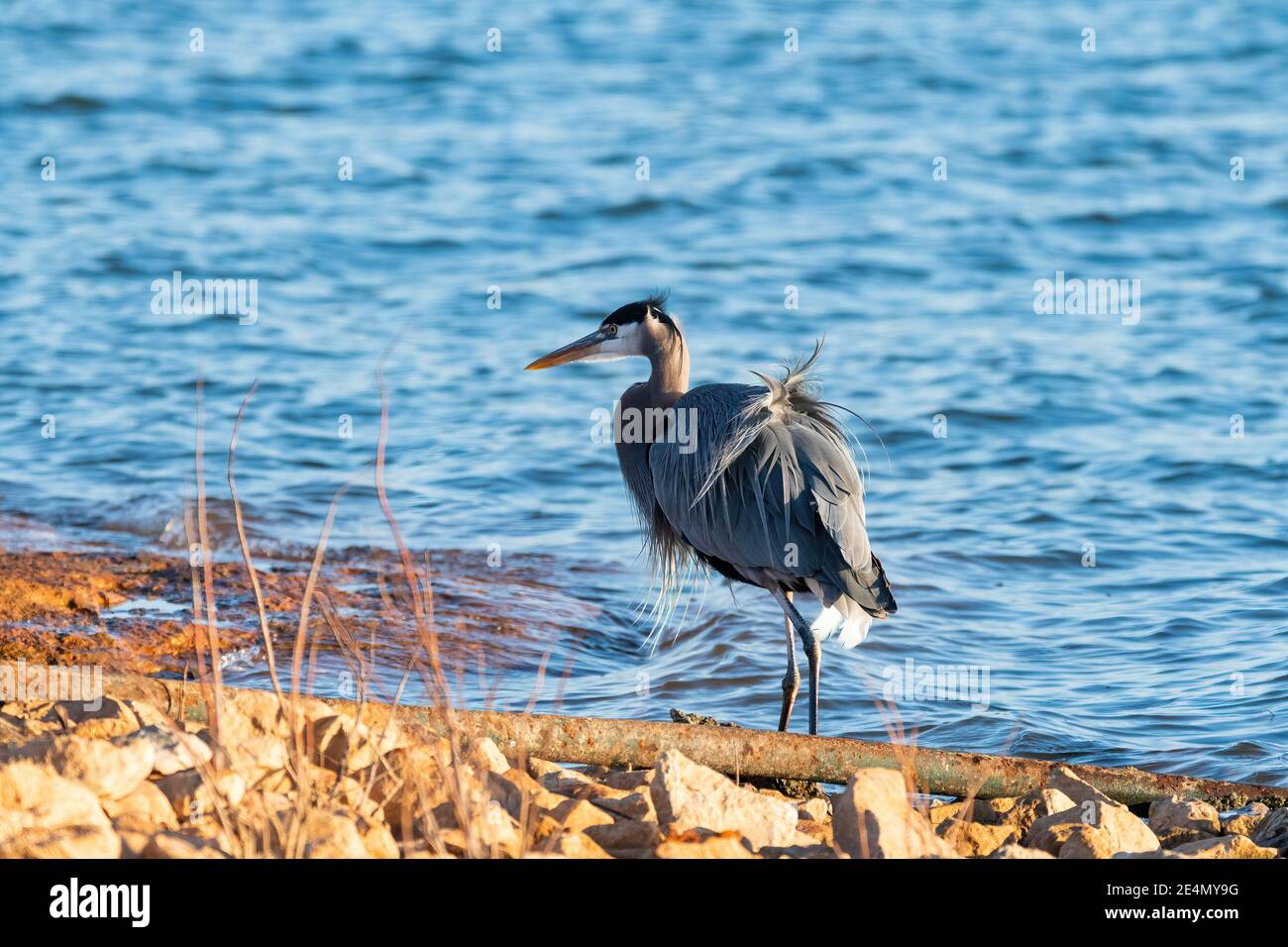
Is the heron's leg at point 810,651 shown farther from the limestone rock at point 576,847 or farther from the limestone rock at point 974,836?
the limestone rock at point 576,847

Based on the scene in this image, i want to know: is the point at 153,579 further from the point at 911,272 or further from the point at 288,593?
the point at 911,272

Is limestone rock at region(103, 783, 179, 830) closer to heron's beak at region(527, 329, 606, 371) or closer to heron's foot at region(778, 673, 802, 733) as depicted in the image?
heron's foot at region(778, 673, 802, 733)

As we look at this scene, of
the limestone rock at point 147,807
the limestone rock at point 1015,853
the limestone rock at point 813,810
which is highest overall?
the limestone rock at point 147,807

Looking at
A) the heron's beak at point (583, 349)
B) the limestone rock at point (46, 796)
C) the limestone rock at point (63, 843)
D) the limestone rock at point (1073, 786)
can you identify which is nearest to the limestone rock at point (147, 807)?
the limestone rock at point (46, 796)

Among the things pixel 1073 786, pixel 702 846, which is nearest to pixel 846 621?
pixel 1073 786

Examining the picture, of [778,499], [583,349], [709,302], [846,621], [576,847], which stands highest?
[709,302]

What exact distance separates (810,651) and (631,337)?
1939 mm

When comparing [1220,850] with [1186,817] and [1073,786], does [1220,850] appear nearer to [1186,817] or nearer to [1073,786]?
[1186,817]

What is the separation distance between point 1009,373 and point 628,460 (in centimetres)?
527

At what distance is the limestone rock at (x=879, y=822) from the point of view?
12.3 ft

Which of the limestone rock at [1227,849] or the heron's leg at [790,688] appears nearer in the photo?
the limestone rock at [1227,849]

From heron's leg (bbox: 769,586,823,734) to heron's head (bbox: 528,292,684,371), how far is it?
1.46 meters

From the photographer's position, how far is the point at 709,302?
13109 millimetres
